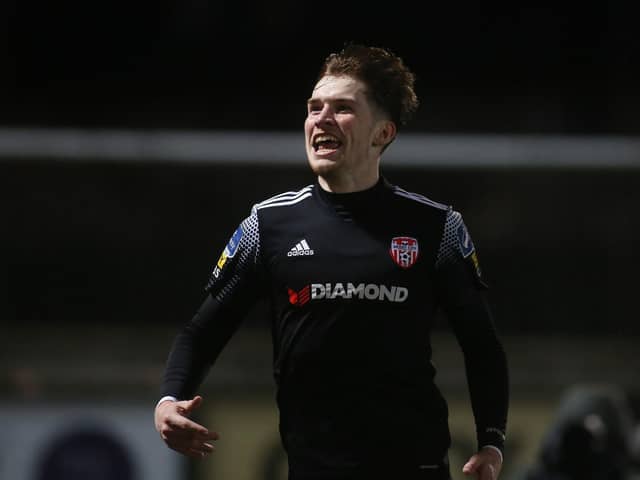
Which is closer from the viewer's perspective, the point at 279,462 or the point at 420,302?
the point at 420,302

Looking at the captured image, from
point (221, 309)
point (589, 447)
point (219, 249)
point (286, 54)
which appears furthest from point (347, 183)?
point (286, 54)

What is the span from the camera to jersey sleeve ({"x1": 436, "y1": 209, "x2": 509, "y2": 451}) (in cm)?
311

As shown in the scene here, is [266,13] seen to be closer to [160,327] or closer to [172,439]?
[160,327]

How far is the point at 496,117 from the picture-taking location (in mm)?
9461

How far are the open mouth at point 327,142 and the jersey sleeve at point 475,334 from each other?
369 mm

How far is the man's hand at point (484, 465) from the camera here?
302cm

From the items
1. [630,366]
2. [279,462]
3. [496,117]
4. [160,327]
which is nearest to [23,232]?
[160,327]

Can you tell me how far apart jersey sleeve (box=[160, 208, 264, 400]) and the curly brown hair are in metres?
0.46

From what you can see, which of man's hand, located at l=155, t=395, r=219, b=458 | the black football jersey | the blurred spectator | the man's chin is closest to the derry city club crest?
the black football jersey

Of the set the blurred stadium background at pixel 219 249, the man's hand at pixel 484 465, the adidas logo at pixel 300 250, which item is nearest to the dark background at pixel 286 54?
the blurred stadium background at pixel 219 249

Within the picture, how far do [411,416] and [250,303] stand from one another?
21.8 inches

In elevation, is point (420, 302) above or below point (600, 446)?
above

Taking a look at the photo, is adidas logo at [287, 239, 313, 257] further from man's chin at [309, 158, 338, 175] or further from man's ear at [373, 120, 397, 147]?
man's ear at [373, 120, 397, 147]

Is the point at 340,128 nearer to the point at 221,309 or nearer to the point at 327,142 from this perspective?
the point at 327,142
